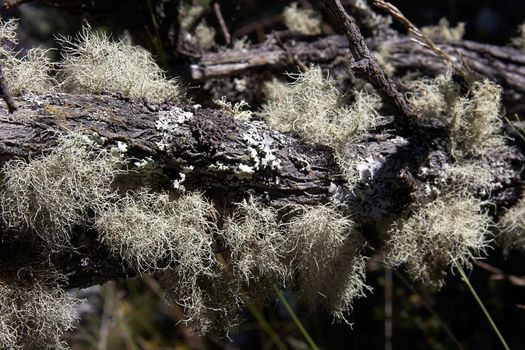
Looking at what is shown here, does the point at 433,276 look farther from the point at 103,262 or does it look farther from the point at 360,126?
the point at 103,262

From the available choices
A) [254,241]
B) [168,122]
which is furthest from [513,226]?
[168,122]

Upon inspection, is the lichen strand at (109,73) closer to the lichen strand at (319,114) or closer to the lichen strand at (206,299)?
the lichen strand at (319,114)

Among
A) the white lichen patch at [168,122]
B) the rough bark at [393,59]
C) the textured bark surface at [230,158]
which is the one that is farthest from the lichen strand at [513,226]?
the white lichen patch at [168,122]

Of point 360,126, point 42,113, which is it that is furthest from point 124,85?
point 360,126

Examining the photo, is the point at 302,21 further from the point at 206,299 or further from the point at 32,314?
the point at 32,314

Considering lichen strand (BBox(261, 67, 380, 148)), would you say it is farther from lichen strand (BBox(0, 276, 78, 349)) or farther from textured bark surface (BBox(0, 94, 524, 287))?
lichen strand (BBox(0, 276, 78, 349))

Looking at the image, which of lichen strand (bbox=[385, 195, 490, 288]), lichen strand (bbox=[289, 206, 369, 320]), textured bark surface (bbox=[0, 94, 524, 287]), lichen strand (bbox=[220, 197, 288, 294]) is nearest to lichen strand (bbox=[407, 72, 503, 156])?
textured bark surface (bbox=[0, 94, 524, 287])
